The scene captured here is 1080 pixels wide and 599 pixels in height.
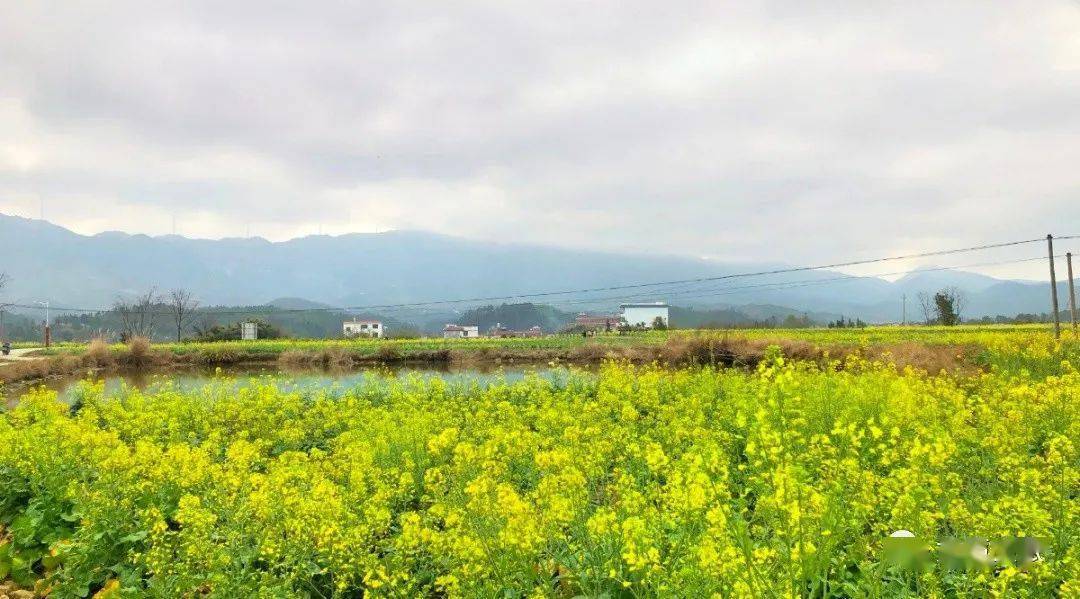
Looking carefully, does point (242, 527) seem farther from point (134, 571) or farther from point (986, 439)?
point (986, 439)

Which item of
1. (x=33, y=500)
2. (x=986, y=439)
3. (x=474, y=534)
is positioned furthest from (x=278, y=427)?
(x=986, y=439)

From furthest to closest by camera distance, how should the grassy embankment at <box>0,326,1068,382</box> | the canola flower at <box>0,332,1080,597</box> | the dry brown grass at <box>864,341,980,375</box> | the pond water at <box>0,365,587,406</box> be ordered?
1. the pond water at <box>0,365,587,406</box>
2. the grassy embankment at <box>0,326,1068,382</box>
3. the dry brown grass at <box>864,341,980,375</box>
4. the canola flower at <box>0,332,1080,597</box>

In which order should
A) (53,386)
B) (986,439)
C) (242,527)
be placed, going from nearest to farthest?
(242,527) < (986,439) < (53,386)

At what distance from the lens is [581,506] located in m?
4.10

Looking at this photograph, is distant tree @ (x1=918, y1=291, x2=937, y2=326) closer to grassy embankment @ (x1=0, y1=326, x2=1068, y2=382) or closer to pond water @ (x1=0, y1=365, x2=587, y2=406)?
grassy embankment @ (x1=0, y1=326, x2=1068, y2=382)

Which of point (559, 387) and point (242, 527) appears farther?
point (559, 387)

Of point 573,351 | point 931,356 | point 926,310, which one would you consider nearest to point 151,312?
point 573,351

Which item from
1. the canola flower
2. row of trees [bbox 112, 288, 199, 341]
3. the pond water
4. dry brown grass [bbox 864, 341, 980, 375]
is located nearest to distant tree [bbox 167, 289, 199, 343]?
row of trees [bbox 112, 288, 199, 341]

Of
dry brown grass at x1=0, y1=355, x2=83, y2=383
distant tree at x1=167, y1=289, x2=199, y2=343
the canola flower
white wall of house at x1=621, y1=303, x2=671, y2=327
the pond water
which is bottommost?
the pond water

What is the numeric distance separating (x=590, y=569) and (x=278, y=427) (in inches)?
292

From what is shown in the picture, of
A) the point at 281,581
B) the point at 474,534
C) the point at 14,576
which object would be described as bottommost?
the point at 14,576

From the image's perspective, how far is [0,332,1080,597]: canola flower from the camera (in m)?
3.24

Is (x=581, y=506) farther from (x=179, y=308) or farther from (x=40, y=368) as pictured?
(x=179, y=308)

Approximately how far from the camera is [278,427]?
9.87m
